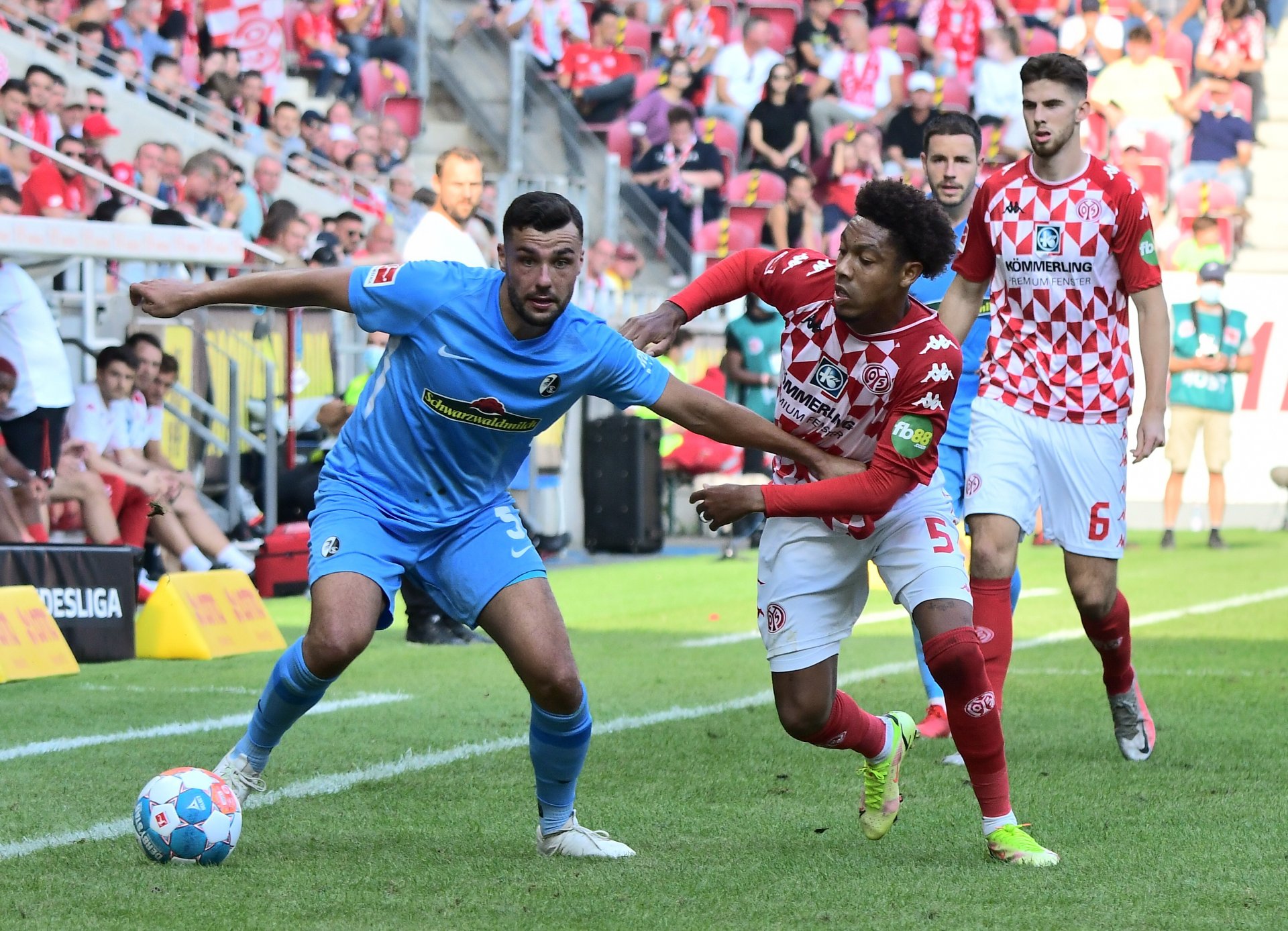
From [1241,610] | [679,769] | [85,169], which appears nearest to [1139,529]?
[1241,610]

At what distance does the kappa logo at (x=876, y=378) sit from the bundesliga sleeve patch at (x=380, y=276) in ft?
4.46

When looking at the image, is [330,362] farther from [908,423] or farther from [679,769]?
[908,423]

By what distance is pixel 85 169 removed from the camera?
12.0 metres

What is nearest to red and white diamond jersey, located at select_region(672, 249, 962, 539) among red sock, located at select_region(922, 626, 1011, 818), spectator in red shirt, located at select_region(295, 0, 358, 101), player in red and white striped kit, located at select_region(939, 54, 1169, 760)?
red sock, located at select_region(922, 626, 1011, 818)

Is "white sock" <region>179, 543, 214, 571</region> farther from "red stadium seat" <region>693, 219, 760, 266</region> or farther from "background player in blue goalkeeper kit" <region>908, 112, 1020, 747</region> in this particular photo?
"red stadium seat" <region>693, 219, 760, 266</region>

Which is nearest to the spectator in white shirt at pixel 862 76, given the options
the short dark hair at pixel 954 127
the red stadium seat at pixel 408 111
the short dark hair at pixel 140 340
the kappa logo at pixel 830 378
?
Result: the red stadium seat at pixel 408 111

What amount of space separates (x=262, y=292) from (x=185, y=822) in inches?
57.6

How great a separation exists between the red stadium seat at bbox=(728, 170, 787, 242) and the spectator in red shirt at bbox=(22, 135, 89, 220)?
10.1 meters

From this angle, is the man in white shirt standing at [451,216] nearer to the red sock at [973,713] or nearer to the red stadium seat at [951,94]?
the red sock at [973,713]

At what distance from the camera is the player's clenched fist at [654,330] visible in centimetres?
543

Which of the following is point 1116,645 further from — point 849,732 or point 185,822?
point 185,822

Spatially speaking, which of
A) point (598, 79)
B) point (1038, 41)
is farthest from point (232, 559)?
point (1038, 41)

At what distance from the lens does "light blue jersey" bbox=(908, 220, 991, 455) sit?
742cm

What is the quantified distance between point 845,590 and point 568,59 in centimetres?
1887
